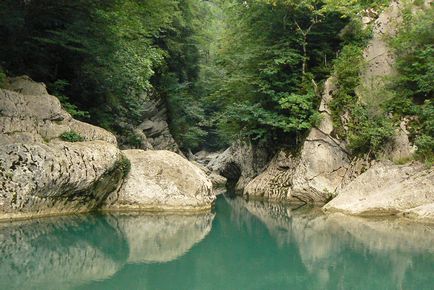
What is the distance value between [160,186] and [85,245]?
4.64m

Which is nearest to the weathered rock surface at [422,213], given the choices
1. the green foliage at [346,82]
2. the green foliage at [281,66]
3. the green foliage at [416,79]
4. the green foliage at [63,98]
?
the green foliage at [416,79]

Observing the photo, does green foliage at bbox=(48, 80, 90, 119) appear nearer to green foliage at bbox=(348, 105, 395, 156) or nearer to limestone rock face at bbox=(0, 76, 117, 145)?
limestone rock face at bbox=(0, 76, 117, 145)

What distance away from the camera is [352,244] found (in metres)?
10.4

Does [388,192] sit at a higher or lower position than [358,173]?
lower

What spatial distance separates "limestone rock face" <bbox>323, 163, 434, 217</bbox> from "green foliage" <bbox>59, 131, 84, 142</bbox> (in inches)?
338

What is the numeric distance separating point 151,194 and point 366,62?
10898mm

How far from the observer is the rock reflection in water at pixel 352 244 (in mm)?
7840

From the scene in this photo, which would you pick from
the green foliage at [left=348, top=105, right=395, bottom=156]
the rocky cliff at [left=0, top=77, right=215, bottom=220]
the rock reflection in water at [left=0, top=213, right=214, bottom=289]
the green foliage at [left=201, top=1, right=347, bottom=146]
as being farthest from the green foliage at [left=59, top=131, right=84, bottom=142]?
the green foliage at [left=348, top=105, right=395, bottom=156]

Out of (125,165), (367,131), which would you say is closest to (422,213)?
(367,131)

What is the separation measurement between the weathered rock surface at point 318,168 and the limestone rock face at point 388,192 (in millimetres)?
1429

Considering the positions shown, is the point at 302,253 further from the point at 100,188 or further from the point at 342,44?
the point at 342,44

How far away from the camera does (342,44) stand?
20234 millimetres

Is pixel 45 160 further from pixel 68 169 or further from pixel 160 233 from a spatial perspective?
pixel 160 233

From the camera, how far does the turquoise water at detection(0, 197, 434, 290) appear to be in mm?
7148
